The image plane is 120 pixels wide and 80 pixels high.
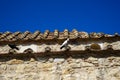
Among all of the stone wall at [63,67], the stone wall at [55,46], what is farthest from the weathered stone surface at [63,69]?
the stone wall at [55,46]

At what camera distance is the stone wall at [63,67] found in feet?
16.6

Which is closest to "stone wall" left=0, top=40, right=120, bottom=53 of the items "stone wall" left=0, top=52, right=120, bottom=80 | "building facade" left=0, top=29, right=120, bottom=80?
"building facade" left=0, top=29, right=120, bottom=80

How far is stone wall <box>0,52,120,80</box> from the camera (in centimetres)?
507

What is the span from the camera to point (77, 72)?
203 inches

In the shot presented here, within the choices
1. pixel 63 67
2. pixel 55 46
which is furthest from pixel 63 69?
pixel 55 46

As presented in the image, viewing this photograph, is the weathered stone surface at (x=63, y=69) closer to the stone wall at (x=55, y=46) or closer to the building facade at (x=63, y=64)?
the building facade at (x=63, y=64)

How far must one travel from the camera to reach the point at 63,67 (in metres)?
5.27

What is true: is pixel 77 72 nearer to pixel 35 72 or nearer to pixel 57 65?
pixel 57 65

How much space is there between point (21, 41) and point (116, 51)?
260 centimetres

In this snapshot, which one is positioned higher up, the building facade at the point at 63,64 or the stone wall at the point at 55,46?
the stone wall at the point at 55,46

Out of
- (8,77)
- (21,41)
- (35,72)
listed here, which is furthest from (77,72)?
(21,41)

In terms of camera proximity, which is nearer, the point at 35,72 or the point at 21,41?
the point at 35,72

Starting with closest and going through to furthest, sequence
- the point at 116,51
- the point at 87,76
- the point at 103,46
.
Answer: the point at 87,76 → the point at 116,51 → the point at 103,46

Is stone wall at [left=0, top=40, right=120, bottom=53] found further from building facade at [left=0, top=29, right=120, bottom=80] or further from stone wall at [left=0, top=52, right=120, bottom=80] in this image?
stone wall at [left=0, top=52, right=120, bottom=80]
